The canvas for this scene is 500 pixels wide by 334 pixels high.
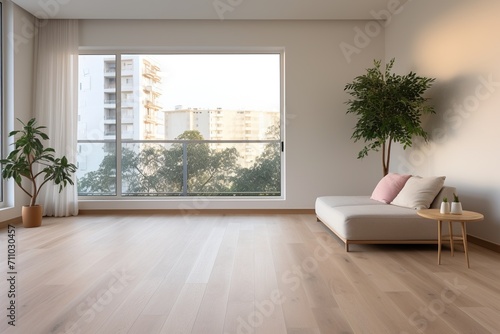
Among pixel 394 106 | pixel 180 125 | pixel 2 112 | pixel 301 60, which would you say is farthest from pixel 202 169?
pixel 394 106

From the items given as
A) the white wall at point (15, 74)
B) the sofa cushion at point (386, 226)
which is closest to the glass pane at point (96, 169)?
the white wall at point (15, 74)

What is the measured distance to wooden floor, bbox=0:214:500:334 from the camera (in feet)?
6.37

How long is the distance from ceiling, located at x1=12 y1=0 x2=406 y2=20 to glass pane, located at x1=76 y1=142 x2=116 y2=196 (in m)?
1.95

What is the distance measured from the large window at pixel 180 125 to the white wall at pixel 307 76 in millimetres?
274

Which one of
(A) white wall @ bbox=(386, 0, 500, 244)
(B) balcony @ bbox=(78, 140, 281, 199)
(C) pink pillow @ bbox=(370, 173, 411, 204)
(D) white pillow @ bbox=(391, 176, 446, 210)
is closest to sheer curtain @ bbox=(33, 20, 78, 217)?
(B) balcony @ bbox=(78, 140, 281, 199)

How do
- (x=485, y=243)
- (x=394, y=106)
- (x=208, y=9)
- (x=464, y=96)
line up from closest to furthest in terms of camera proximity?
(x=485, y=243)
(x=464, y=96)
(x=394, y=106)
(x=208, y=9)

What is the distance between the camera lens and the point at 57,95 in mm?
5543

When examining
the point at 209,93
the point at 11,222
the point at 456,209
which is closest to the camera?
the point at 456,209

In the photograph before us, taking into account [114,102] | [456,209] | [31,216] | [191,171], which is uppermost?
[114,102]

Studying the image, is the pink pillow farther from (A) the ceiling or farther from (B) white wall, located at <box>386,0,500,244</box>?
(A) the ceiling

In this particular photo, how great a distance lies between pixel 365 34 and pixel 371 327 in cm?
495

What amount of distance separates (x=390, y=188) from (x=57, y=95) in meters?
4.84

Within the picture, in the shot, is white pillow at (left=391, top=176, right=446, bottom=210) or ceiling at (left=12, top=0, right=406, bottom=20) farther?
ceiling at (left=12, top=0, right=406, bottom=20)

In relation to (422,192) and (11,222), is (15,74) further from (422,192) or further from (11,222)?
(422,192)
